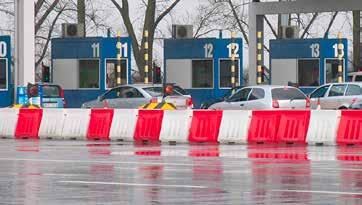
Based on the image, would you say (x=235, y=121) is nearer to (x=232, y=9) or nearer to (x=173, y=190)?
(x=173, y=190)

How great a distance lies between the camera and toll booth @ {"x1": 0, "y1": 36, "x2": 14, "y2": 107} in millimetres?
44625

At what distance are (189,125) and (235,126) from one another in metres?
1.28

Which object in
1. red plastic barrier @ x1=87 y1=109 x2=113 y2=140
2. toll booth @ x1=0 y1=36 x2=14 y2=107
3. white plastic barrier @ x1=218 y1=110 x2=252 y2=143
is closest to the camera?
white plastic barrier @ x1=218 y1=110 x2=252 y2=143

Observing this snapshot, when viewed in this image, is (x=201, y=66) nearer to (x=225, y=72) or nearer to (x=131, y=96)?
(x=225, y=72)

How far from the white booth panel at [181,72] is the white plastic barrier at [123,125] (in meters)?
18.1

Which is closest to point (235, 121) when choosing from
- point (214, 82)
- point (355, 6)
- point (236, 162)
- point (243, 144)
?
point (243, 144)

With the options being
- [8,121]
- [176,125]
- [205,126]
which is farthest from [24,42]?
[205,126]

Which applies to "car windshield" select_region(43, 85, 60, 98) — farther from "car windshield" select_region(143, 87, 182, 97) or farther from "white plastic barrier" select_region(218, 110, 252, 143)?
"white plastic barrier" select_region(218, 110, 252, 143)

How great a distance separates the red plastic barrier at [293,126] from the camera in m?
27.1

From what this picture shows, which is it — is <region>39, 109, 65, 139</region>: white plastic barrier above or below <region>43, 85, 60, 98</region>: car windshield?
below

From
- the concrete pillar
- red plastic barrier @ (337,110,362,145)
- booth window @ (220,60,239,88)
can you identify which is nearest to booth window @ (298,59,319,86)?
booth window @ (220,60,239,88)

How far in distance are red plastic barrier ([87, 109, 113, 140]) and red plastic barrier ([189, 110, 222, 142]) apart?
2639 mm

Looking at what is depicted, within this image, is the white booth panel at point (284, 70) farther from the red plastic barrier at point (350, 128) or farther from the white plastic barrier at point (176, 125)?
the red plastic barrier at point (350, 128)

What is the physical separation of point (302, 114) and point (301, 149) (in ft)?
6.63
